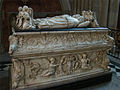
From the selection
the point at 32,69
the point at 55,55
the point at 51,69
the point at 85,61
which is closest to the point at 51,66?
the point at 51,69

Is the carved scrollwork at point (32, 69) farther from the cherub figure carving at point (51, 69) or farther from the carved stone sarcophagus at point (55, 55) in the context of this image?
the cherub figure carving at point (51, 69)

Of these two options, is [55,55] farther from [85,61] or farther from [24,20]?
[24,20]

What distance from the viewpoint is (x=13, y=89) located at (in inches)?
79.4

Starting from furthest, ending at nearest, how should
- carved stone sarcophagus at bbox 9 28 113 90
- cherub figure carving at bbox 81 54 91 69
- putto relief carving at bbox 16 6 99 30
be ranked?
cherub figure carving at bbox 81 54 91 69, putto relief carving at bbox 16 6 99 30, carved stone sarcophagus at bbox 9 28 113 90

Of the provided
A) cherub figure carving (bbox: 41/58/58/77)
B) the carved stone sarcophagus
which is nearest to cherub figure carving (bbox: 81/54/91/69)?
the carved stone sarcophagus

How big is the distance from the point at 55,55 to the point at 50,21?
24.2 inches

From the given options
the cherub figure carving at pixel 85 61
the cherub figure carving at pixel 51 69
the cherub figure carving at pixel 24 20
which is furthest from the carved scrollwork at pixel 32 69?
the cherub figure carving at pixel 85 61

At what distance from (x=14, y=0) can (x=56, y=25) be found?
2912 mm

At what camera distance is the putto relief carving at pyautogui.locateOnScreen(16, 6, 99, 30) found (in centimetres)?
212

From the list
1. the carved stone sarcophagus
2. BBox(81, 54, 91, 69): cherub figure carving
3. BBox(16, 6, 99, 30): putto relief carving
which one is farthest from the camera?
BBox(81, 54, 91, 69): cherub figure carving

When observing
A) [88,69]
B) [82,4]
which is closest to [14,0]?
[82,4]

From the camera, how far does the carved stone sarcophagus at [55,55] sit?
200 cm

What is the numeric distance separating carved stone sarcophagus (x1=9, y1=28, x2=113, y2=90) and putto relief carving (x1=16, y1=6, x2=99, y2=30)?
0.63 ft

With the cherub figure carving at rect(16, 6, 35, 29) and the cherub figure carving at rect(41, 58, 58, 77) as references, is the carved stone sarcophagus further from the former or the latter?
the cherub figure carving at rect(16, 6, 35, 29)
